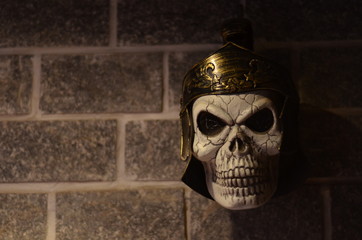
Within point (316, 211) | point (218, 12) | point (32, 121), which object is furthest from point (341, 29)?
point (32, 121)

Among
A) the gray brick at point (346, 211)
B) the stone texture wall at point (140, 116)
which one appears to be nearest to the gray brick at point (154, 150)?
the stone texture wall at point (140, 116)

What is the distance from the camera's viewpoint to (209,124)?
1.01 meters

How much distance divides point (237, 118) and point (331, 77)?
1.60 ft

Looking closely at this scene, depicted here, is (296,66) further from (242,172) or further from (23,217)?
(23,217)

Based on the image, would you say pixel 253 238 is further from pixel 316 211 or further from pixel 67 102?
pixel 67 102

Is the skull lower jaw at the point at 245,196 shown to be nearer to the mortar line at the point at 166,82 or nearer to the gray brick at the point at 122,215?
the gray brick at the point at 122,215

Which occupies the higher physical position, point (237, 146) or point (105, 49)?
point (105, 49)

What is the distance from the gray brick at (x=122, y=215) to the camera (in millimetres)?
1230

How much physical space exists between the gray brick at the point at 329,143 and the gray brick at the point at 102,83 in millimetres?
497

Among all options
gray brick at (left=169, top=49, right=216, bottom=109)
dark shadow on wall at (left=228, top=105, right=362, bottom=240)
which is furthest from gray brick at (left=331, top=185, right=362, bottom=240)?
gray brick at (left=169, top=49, right=216, bottom=109)

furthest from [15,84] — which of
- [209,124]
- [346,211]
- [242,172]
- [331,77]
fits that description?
[346,211]

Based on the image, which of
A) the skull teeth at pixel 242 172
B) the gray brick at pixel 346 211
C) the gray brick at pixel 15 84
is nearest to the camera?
the skull teeth at pixel 242 172

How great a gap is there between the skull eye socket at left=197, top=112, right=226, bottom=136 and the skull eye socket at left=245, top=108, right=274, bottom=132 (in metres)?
0.07

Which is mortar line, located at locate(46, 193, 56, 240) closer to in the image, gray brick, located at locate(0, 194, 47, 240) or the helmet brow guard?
gray brick, located at locate(0, 194, 47, 240)
